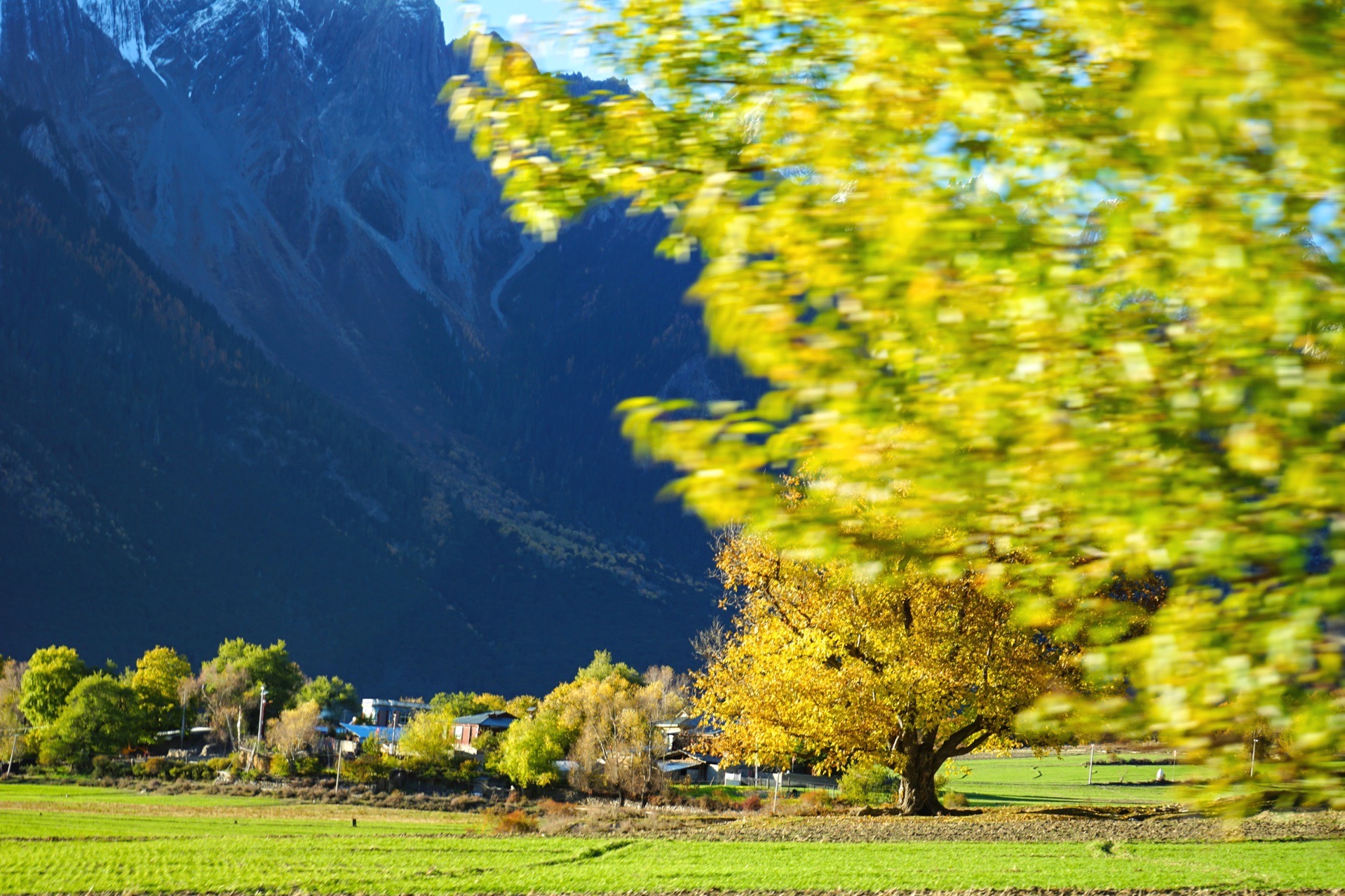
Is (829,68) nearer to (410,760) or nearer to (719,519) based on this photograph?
(719,519)

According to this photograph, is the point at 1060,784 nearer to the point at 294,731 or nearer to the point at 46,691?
the point at 294,731

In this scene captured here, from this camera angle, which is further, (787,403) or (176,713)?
(176,713)

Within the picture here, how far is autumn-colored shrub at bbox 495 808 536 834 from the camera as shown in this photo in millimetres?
46906

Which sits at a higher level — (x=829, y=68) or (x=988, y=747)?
(x=829, y=68)

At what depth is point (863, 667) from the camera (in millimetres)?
24812

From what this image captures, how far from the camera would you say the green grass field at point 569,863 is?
71.1 feet

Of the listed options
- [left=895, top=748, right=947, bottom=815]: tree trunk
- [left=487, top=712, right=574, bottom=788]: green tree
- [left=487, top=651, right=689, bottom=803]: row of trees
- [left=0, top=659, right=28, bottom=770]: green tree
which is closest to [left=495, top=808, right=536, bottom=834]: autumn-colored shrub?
[left=487, top=651, right=689, bottom=803]: row of trees

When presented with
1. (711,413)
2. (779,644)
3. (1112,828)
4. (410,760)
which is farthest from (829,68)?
(410,760)

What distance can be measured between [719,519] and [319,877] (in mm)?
28222

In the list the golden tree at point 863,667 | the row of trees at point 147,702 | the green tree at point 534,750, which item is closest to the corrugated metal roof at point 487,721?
the row of trees at point 147,702

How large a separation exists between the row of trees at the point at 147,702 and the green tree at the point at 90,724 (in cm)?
8

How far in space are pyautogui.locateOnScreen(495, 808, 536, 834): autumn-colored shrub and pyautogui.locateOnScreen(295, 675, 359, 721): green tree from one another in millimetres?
65699

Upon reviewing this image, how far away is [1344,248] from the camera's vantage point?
3.17 meters

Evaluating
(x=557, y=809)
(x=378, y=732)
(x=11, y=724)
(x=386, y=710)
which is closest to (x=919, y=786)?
(x=557, y=809)
